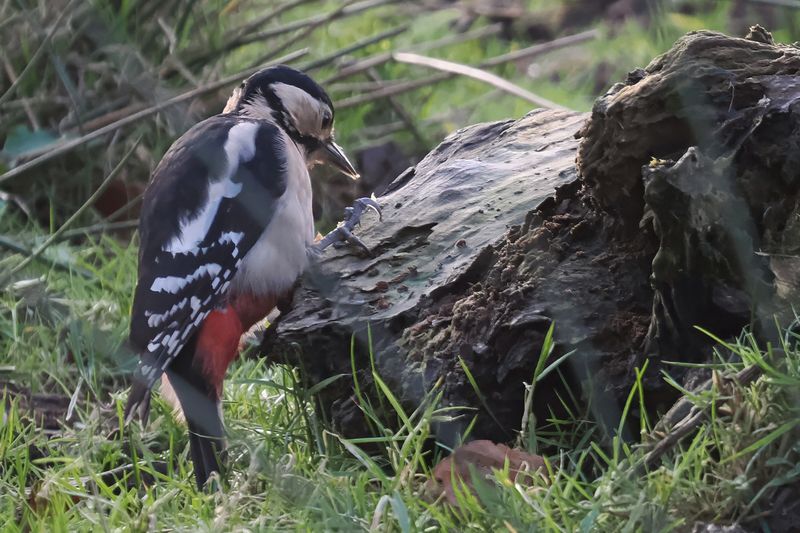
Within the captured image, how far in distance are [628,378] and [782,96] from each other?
67 cm

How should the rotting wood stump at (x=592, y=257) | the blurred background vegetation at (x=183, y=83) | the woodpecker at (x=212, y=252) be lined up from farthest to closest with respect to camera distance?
the blurred background vegetation at (x=183, y=83) < the woodpecker at (x=212, y=252) < the rotting wood stump at (x=592, y=257)

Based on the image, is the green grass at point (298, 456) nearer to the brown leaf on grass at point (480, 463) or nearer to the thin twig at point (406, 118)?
the brown leaf on grass at point (480, 463)

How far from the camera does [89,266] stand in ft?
13.8

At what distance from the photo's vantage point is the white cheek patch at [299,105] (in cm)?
381

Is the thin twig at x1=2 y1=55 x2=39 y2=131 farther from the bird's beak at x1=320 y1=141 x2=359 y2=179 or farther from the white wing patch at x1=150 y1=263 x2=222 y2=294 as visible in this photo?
the white wing patch at x1=150 y1=263 x2=222 y2=294

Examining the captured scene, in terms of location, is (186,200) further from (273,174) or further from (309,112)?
(309,112)

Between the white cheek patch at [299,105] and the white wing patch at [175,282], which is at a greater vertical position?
the white cheek patch at [299,105]

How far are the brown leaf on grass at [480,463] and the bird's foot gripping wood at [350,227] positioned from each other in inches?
33.4

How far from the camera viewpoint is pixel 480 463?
7.88 feet

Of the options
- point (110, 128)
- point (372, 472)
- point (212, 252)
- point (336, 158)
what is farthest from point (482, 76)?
point (372, 472)

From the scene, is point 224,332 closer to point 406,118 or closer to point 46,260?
point 46,260

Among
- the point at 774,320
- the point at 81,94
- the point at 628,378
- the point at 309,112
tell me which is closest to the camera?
the point at 774,320

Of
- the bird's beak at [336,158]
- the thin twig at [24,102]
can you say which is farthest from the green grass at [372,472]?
the thin twig at [24,102]

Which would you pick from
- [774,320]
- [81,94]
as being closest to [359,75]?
[81,94]
